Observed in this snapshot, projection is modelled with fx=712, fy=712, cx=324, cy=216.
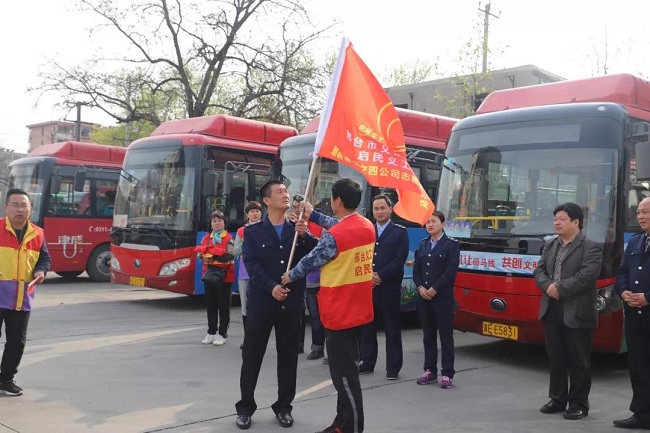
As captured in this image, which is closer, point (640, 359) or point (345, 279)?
point (345, 279)

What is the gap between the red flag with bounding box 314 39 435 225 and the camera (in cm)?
573

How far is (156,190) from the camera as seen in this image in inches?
499

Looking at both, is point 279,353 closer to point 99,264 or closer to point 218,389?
point 218,389

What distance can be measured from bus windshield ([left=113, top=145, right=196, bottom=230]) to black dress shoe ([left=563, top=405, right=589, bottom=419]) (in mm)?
7641

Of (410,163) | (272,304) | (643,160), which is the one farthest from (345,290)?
(410,163)

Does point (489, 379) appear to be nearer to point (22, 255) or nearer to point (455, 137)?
point (455, 137)

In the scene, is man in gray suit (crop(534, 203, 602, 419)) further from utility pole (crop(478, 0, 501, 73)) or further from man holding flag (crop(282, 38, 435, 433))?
utility pole (crop(478, 0, 501, 73))

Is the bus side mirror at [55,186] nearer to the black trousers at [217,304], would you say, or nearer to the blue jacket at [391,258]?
the black trousers at [217,304]

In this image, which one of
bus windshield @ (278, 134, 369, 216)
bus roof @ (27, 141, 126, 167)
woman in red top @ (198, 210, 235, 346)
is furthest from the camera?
bus roof @ (27, 141, 126, 167)

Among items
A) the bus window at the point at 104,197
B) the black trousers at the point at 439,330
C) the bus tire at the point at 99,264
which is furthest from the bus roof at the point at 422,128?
the bus tire at the point at 99,264

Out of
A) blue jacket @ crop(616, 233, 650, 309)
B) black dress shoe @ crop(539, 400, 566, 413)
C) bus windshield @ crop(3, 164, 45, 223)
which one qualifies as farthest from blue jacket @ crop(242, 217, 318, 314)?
bus windshield @ crop(3, 164, 45, 223)

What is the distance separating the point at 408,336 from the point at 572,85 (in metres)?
4.17

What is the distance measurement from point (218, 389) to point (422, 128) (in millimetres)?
6228

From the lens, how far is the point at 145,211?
42.0 ft
